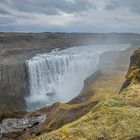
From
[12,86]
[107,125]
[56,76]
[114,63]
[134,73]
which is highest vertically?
[134,73]

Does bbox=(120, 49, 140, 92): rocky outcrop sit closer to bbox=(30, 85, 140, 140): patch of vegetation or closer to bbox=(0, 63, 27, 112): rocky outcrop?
bbox=(30, 85, 140, 140): patch of vegetation

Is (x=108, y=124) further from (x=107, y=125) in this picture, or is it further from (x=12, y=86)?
(x=12, y=86)

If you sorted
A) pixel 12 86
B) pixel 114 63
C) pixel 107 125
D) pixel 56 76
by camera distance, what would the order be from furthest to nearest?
pixel 56 76 → pixel 12 86 → pixel 114 63 → pixel 107 125

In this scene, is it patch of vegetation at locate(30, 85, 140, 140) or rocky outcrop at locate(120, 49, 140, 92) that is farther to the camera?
rocky outcrop at locate(120, 49, 140, 92)

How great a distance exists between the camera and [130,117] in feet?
60.3

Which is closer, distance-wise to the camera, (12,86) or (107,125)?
(107,125)

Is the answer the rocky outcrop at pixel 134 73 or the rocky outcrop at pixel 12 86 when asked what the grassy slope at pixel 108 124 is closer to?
the rocky outcrop at pixel 134 73

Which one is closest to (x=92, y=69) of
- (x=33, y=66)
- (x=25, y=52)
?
(x=33, y=66)

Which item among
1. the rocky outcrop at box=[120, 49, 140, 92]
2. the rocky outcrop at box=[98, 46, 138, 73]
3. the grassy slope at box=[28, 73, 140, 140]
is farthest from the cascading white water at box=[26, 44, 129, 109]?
the grassy slope at box=[28, 73, 140, 140]

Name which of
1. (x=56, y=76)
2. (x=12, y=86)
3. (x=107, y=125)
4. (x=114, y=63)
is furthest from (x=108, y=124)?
(x=56, y=76)

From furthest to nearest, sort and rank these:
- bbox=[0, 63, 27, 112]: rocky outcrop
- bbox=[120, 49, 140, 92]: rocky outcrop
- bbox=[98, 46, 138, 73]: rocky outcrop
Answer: bbox=[0, 63, 27, 112]: rocky outcrop < bbox=[98, 46, 138, 73]: rocky outcrop < bbox=[120, 49, 140, 92]: rocky outcrop

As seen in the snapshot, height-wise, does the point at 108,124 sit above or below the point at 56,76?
above

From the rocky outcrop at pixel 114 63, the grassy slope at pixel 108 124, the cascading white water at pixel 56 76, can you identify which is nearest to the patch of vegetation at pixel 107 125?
the grassy slope at pixel 108 124

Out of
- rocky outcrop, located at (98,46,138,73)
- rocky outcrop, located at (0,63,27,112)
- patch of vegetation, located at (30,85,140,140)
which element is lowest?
rocky outcrop, located at (0,63,27,112)
